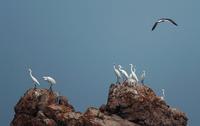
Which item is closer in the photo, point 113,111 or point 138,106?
point 138,106

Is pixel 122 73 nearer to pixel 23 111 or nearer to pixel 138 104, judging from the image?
pixel 138 104

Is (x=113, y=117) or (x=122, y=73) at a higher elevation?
(x=122, y=73)

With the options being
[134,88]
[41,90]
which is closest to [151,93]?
[134,88]

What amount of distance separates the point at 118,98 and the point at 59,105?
5.36m

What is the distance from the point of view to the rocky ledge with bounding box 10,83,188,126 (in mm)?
61469

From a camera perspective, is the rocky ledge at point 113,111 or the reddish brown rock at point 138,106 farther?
the reddish brown rock at point 138,106

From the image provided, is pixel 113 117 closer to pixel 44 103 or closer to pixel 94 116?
pixel 94 116

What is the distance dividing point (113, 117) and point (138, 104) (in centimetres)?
250

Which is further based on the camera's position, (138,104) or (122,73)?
(122,73)

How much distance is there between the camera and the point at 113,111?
63312 millimetres

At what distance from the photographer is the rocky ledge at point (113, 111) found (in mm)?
61469

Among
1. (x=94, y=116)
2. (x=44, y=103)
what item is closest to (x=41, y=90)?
(x=44, y=103)

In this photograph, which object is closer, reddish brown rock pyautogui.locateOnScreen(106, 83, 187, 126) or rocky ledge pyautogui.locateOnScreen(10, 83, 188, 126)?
rocky ledge pyautogui.locateOnScreen(10, 83, 188, 126)

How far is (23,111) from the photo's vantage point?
213 ft
